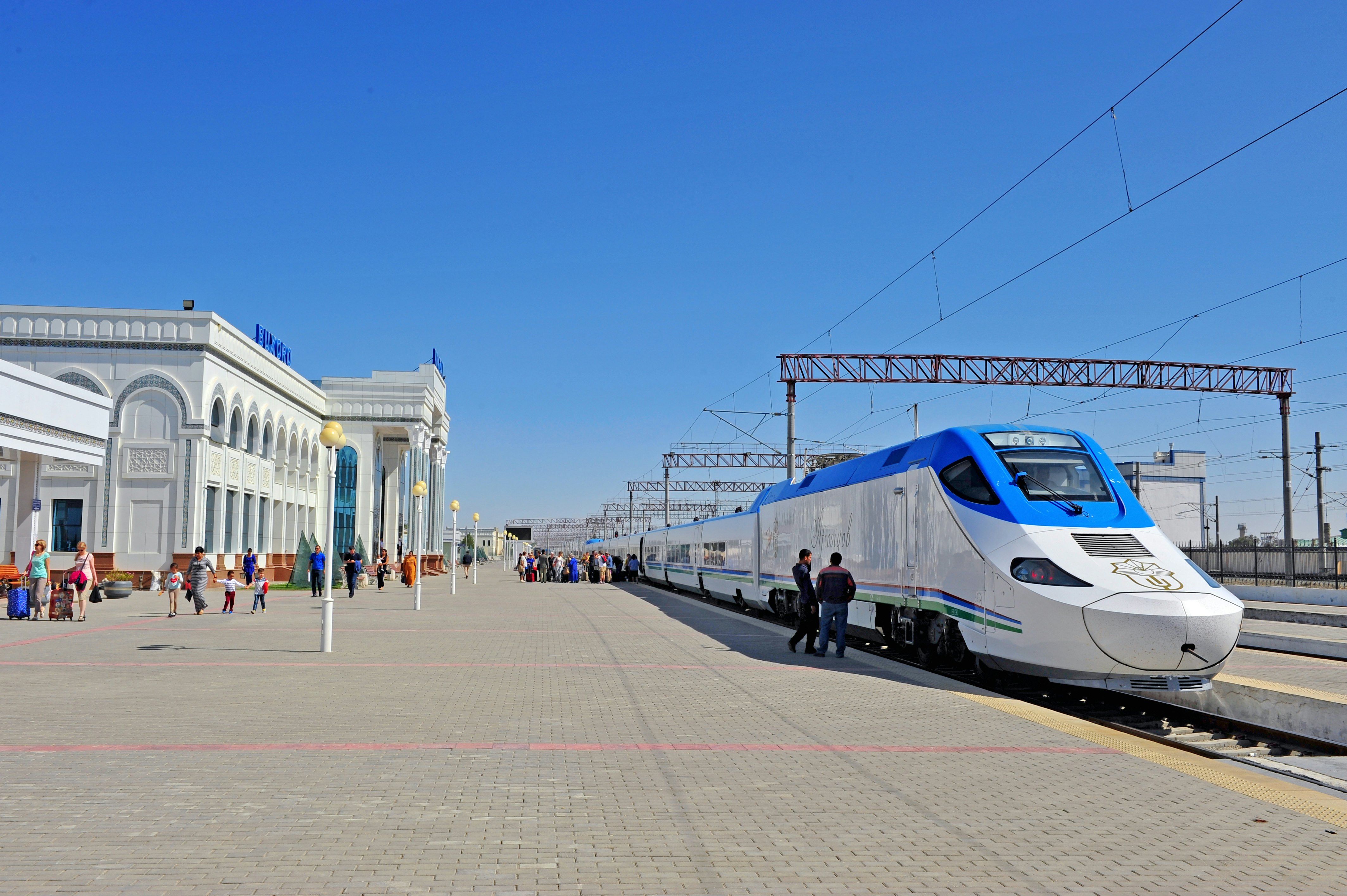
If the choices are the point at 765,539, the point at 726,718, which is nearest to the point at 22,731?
the point at 726,718

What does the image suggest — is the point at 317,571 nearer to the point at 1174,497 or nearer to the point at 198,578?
the point at 198,578

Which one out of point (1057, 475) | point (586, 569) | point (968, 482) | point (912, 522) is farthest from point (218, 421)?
point (1057, 475)

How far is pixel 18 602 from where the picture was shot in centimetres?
2064

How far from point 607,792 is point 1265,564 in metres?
45.2

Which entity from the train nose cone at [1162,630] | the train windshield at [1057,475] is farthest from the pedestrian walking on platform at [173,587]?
the train nose cone at [1162,630]

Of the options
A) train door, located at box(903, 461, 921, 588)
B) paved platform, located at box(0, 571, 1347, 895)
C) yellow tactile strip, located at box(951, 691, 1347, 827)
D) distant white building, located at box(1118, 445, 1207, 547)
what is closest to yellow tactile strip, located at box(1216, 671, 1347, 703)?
yellow tactile strip, located at box(951, 691, 1347, 827)

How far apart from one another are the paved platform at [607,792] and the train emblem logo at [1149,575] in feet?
5.51

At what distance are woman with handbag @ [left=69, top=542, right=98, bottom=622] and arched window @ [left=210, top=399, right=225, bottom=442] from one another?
19.3 metres

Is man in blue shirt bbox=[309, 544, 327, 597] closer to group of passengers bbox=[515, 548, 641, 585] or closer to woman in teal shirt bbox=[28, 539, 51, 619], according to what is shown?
woman in teal shirt bbox=[28, 539, 51, 619]

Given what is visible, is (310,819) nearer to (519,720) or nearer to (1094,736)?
(519,720)

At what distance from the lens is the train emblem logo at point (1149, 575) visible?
10.5 meters

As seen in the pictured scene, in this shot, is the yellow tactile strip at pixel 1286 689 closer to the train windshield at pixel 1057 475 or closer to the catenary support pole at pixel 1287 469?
the train windshield at pixel 1057 475

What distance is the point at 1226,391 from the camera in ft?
117

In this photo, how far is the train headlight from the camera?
10758 millimetres
